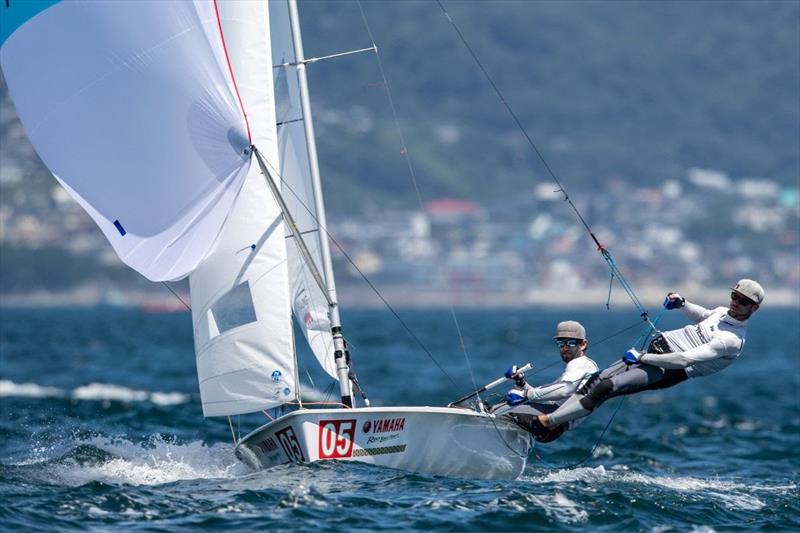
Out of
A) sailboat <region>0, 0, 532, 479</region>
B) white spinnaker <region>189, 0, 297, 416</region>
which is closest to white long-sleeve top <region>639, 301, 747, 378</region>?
sailboat <region>0, 0, 532, 479</region>

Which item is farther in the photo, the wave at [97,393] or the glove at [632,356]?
the wave at [97,393]

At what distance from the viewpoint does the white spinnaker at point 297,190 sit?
1304cm

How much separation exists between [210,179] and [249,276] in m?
0.89

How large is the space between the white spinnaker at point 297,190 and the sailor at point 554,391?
179 centimetres

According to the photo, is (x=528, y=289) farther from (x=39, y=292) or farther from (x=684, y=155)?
(x=684, y=155)

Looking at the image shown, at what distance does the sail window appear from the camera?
1247 cm

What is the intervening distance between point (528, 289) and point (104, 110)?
125 metres

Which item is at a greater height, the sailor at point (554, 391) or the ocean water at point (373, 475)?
the sailor at point (554, 391)

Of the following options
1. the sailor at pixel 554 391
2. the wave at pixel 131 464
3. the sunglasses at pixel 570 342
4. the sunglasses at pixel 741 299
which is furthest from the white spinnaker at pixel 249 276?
the sunglasses at pixel 741 299

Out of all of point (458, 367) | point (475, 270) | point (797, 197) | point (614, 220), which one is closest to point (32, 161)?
point (475, 270)

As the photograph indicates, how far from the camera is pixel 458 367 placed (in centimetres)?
3444

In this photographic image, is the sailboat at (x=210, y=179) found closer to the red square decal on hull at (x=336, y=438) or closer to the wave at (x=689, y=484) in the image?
the red square decal on hull at (x=336, y=438)

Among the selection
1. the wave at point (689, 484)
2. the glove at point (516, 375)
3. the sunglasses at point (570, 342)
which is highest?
the sunglasses at point (570, 342)

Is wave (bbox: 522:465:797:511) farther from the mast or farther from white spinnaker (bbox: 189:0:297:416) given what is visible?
white spinnaker (bbox: 189:0:297:416)
